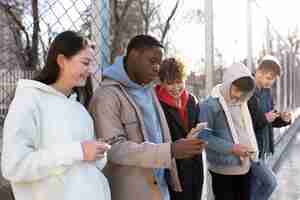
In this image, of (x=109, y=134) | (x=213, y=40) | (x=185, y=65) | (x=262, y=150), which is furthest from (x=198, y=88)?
(x=109, y=134)

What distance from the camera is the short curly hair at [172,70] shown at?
273 centimetres

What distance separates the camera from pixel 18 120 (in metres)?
1.70

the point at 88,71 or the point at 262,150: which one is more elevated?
→ the point at 88,71

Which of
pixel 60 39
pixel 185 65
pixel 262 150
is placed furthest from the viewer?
pixel 262 150

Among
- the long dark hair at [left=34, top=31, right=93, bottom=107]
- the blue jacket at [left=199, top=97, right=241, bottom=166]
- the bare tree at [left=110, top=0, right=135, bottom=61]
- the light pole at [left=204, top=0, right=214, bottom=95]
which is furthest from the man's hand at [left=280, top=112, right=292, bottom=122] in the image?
the long dark hair at [left=34, top=31, right=93, bottom=107]

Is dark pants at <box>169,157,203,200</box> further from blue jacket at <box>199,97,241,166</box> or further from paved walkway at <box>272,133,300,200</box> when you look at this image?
paved walkway at <box>272,133,300,200</box>

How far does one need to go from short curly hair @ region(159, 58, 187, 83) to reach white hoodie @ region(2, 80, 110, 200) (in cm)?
93

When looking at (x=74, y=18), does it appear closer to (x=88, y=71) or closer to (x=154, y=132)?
(x=88, y=71)

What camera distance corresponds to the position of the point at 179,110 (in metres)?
2.77

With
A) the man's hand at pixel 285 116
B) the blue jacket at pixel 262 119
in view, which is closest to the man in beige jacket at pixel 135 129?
the blue jacket at pixel 262 119

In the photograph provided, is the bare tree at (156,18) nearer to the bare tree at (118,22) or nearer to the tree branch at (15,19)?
the bare tree at (118,22)

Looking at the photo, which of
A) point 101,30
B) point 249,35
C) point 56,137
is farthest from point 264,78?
point 56,137

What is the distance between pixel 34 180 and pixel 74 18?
3.02 feet

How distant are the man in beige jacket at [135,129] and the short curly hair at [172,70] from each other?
404 mm
